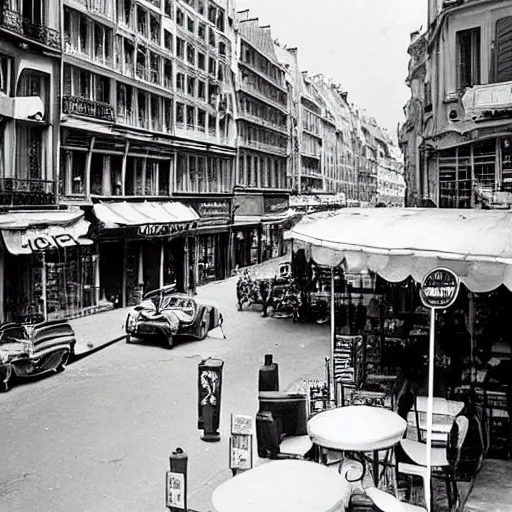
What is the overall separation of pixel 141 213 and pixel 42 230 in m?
7.28

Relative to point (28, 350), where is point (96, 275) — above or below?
above

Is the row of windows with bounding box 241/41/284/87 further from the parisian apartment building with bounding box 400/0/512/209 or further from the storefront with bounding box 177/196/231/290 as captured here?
the parisian apartment building with bounding box 400/0/512/209

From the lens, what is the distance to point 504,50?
15.1 m

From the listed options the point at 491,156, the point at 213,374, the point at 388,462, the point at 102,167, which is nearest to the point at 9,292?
the point at 102,167

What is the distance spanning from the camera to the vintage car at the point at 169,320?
19.3m

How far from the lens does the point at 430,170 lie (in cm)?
2006

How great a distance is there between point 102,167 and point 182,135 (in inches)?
298

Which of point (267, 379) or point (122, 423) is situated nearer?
point (267, 379)

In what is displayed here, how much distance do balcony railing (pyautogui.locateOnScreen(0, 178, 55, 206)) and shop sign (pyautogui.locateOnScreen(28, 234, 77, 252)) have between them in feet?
4.31

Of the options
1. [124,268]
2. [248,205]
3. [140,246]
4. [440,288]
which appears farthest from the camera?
[248,205]

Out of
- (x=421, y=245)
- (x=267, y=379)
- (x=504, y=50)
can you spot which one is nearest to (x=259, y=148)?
(x=504, y=50)

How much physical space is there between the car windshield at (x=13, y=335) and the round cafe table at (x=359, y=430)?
9.04 metres

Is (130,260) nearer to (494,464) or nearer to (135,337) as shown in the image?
(135,337)

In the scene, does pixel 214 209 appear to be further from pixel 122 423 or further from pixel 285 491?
pixel 285 491
